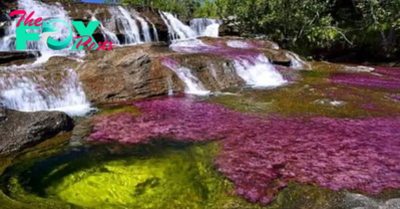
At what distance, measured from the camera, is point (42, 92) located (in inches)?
628

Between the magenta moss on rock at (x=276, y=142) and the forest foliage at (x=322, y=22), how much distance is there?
21390 millimetres

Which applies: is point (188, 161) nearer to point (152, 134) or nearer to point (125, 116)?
point (152, 134)

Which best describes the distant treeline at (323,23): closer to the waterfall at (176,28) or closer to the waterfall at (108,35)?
the waterfall at (176,28)

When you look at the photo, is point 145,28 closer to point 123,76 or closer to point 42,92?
point 123,76

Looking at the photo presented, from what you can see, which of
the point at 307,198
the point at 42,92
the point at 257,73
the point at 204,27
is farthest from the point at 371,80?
the point at 204,27

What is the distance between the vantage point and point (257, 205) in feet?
25.4

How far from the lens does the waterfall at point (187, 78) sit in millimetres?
19625

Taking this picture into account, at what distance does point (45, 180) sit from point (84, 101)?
827 centimetres

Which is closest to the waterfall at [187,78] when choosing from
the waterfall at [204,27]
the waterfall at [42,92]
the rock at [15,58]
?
the waterfall at [42,92]

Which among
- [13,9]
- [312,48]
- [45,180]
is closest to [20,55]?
[13,9]

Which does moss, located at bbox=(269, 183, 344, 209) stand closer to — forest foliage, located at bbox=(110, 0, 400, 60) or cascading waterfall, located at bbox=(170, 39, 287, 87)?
cascading waterfall, located at bbox=(170, 39, 287, 87)

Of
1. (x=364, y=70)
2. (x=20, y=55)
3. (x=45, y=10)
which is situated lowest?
(x=364, y=70)

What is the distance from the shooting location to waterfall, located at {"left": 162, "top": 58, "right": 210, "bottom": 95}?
1962 centimetres

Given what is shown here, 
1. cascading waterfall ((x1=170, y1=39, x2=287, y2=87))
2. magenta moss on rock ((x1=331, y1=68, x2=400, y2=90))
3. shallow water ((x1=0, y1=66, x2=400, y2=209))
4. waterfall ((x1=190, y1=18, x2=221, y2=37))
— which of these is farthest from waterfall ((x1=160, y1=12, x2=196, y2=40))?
shallow water ((x1=0, y1=66, x2=400, y2=209))
